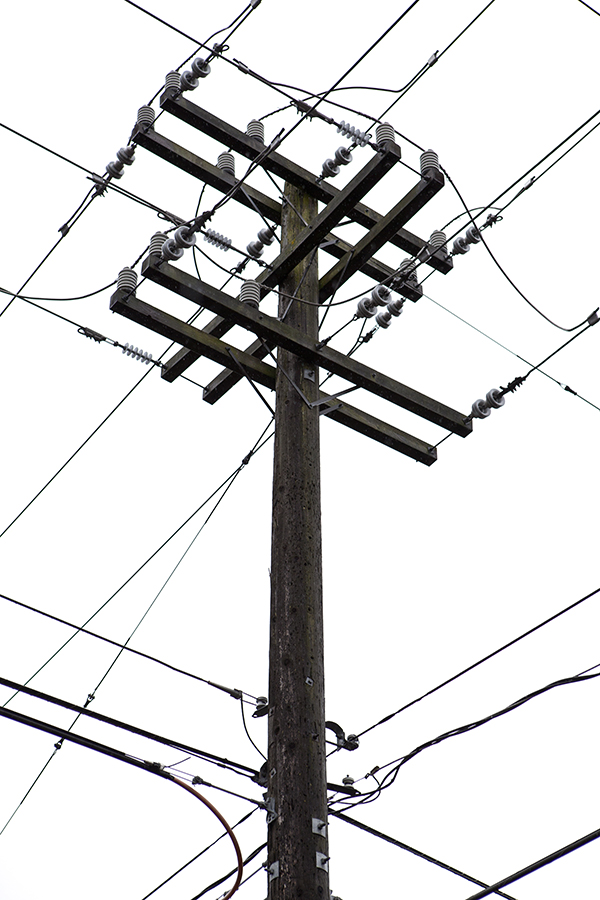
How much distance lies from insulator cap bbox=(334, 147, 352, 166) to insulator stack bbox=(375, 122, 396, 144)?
2.56 ft

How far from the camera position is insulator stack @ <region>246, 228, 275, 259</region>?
927 centimetres

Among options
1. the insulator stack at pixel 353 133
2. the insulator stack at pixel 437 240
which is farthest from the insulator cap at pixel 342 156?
the insulator stack at pixel 437 240

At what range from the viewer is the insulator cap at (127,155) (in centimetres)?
857

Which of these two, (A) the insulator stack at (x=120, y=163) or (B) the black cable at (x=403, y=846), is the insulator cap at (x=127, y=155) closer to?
(A) the insulator stack at (x=120, y=163)

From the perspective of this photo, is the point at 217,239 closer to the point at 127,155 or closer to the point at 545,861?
the point at 127,155

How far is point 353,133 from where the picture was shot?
778cm

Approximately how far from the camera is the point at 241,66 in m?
8.58

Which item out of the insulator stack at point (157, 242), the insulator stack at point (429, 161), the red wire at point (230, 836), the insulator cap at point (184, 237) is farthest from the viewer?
the insulator stack at point (429, 161)

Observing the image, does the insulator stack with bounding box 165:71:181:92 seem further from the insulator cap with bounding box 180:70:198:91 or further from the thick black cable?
the thick black cable

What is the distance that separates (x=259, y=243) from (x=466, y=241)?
173cm

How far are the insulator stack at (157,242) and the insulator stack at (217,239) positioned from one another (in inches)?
14.4

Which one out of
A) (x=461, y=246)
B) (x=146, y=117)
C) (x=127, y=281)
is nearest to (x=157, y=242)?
(x=127, y=281)

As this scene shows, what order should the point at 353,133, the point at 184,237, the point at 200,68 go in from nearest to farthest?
the point at 184,237 → the point at 353,133 → the point at 200,68

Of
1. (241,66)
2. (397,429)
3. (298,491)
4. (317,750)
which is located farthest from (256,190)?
(317,750)
